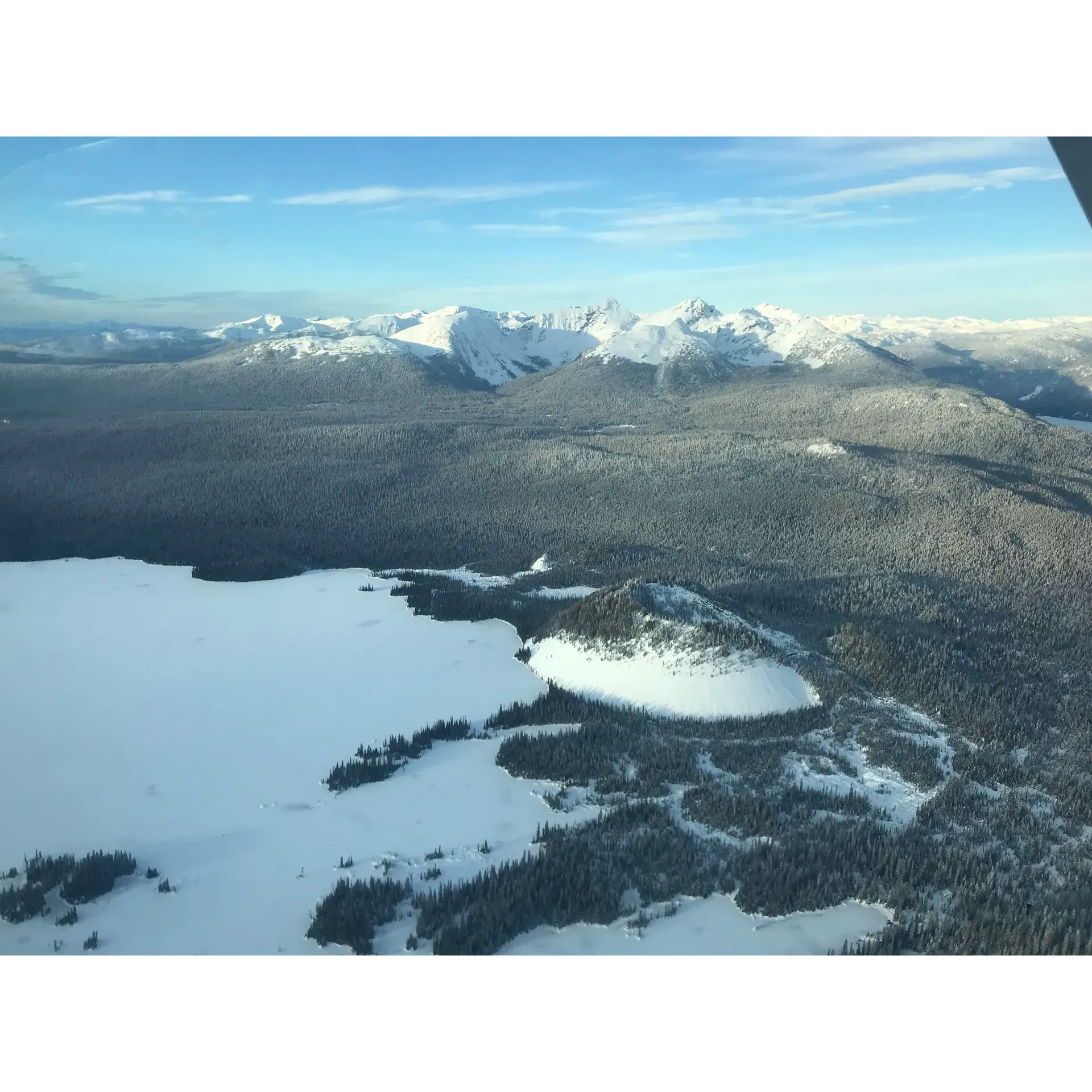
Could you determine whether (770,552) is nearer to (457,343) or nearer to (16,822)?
(16,822)

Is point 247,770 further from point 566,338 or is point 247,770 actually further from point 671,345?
point 566,338

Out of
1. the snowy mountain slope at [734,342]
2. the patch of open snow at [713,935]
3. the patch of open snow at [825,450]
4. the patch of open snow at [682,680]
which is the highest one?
the snowy mountain slope at [734,342]

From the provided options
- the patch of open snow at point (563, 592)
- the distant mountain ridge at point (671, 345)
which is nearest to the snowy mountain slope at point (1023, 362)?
the distant mountain ridge at point (671, 345)

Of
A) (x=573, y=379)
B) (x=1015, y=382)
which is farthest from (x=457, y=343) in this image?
(x=1015, y=382)

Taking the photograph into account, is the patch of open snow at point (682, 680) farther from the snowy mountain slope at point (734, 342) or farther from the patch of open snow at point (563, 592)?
the snowy mountain slope at point (734, 342)

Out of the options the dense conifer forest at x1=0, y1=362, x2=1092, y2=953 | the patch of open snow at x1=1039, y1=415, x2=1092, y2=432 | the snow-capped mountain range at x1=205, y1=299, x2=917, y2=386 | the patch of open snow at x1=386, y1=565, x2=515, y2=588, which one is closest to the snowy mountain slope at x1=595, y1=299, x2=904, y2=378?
the snow-capped mountain range at x1=205, y1=299, x2=917, y2=386

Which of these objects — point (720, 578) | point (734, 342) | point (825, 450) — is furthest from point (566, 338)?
point (720, 578)
